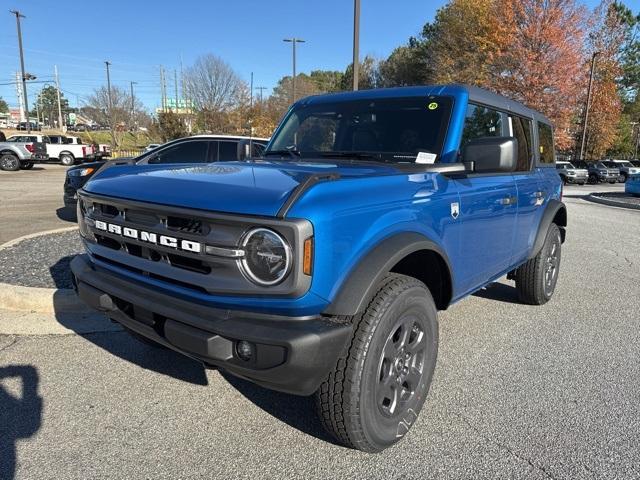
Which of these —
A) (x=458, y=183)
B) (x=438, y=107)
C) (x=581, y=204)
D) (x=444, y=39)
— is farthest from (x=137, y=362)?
(x=444, y=39)

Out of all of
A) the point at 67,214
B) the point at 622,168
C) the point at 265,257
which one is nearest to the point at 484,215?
the point at 265,257

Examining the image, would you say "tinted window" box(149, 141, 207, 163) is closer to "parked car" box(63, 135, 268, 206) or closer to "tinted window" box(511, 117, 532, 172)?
"parked car" box(63, 135, 268, 206)

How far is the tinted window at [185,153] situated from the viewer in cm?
854

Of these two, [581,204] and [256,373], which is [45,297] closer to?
[256,373]

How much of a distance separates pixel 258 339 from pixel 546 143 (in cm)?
434

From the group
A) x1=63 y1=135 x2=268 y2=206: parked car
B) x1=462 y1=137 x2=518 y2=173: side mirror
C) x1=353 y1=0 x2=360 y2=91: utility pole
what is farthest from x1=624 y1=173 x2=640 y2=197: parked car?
x1=462 y1=137 x2=518 y2=173: side mirror

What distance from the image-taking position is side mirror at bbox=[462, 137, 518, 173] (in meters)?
2.84

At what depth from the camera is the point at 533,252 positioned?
448cm

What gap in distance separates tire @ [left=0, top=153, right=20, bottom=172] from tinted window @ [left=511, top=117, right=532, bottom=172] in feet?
86.0

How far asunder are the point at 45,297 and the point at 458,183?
365 cm

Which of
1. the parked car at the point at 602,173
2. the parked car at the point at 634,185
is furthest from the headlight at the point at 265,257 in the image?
the parked car at the point at 602,173

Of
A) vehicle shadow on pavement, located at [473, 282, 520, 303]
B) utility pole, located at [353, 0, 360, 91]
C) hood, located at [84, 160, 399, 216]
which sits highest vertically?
utility pole, located at [353, 0, 360, 91]

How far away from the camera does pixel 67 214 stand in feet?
32.7

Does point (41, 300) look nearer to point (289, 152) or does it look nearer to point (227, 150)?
point (289, 152)
